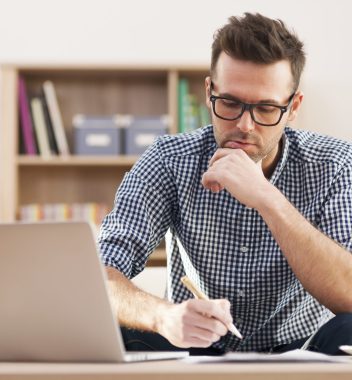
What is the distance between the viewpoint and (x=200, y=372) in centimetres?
82

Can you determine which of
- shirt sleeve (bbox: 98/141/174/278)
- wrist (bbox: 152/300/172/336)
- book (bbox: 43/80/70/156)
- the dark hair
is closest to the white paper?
wrist (bbox: 152/300/172/336)

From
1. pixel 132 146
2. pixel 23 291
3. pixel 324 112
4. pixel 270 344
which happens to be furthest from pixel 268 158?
pixel 324 112

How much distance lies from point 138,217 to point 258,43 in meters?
0.44

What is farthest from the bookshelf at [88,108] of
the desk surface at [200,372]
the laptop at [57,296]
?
the desk surface at [200,372]

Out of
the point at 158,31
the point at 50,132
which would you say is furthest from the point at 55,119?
the point at 158,31

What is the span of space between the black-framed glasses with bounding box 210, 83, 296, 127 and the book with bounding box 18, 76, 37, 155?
255 centimetres

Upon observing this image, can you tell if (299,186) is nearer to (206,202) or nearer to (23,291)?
(206,202)

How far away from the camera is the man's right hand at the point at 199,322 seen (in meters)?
1.10

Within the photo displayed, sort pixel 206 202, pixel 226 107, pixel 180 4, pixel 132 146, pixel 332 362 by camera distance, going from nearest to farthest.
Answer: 1. pixel 332 362
2. pixel 226 107
3. pixel 206 202
4. pixel 132 146
5. pixel 180 4

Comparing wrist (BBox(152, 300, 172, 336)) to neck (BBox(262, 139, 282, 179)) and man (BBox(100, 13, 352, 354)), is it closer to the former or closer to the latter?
man (BBox(100, 13, 352, 354))

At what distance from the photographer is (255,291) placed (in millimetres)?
1874

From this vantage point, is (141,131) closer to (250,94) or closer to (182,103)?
(182,103)

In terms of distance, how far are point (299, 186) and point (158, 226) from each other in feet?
1.05

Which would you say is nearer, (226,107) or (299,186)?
(226,107)
